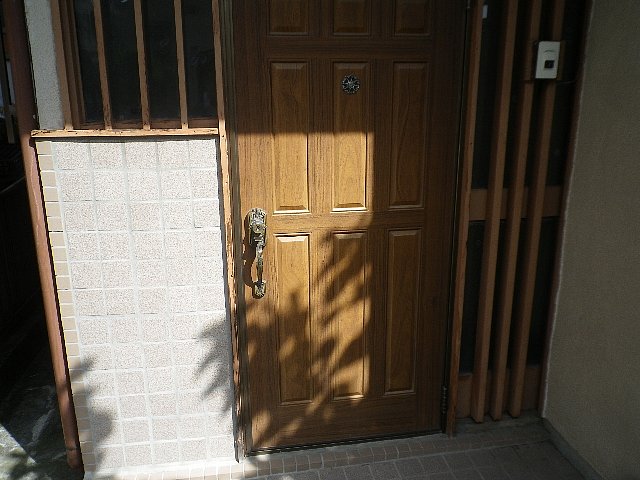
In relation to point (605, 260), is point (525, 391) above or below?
below

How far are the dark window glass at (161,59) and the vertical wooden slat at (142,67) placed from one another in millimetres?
42

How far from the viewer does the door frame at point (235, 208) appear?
232 centimetres

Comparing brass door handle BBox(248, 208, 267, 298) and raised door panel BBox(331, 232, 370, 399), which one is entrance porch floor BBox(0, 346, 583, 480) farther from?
brass door handle BBox(248, 208, 267, 298)

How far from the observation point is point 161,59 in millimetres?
2314

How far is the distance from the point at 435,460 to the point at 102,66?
262 centimetres

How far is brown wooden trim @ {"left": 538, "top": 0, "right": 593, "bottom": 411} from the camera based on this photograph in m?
2.65

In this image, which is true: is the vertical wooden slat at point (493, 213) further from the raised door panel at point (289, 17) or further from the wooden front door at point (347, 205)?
the raised door panel at point (289, 17)

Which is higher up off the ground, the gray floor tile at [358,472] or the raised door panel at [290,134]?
the raised door panel at [290,134]

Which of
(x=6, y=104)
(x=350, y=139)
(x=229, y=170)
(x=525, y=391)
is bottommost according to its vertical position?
(x=525, y=391)

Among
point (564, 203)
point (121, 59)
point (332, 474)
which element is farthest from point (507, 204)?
point (121, 59)

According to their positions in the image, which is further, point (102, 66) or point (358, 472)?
point (358, 472)

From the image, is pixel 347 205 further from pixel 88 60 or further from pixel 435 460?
pixel 435 460

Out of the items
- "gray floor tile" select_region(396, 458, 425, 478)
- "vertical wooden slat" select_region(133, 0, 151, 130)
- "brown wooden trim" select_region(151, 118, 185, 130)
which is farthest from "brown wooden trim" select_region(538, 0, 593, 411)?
"vertical wooden slat" select_region(133, 0, 151, 130)

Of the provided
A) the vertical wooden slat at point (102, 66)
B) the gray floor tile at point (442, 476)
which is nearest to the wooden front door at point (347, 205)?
the gray floor tile at point (442, 476)
